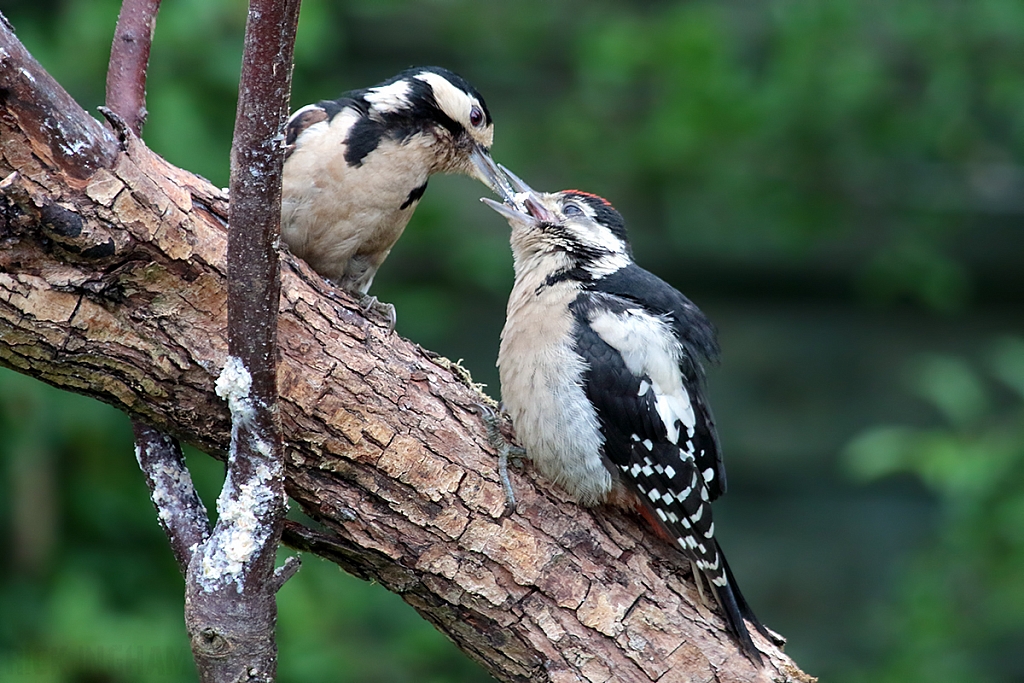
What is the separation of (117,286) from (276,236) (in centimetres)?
46

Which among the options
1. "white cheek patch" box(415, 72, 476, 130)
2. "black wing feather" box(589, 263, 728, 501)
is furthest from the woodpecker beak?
"black wing feather" box(589, 263, 728, 501)

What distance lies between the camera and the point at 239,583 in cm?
206

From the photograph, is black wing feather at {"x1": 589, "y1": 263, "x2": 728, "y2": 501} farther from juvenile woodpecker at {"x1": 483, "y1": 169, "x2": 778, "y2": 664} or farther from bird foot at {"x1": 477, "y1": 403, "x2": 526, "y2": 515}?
bird foot at {"x1": 477, "y1": 403, "x2": 526, "y2": 515}

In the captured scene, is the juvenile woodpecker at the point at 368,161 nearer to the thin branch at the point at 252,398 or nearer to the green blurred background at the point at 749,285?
the thin branch at the point at 252,398

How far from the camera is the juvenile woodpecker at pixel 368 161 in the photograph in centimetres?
270

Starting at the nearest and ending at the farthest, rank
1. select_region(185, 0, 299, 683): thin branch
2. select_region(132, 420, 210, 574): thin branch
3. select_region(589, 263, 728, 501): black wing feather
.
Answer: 1. select_region(185, 0, 299, 683): thin branch
2. select_region(132, 420, 210, 574): thin branch
3. select_region(589, 263, 728, 501): black wing feather

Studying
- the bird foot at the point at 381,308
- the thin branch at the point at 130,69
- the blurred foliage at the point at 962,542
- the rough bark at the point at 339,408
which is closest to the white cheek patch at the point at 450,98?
the bird foot at the point at 381,308

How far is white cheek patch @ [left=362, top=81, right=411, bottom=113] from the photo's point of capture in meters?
2.85

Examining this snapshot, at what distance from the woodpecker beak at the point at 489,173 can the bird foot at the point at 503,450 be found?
76 centimetres

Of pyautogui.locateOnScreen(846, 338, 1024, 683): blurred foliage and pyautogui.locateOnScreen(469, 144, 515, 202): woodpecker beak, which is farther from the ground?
pyautogui.locateOnScreen(846, 338, 1024, 683): blurred foliage

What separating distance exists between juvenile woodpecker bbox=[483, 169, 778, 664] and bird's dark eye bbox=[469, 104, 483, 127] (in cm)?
26

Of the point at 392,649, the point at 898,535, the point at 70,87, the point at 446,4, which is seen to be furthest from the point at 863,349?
the point at 70,87

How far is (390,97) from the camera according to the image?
2883 mm

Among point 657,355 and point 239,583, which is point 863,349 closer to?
point 657,355
